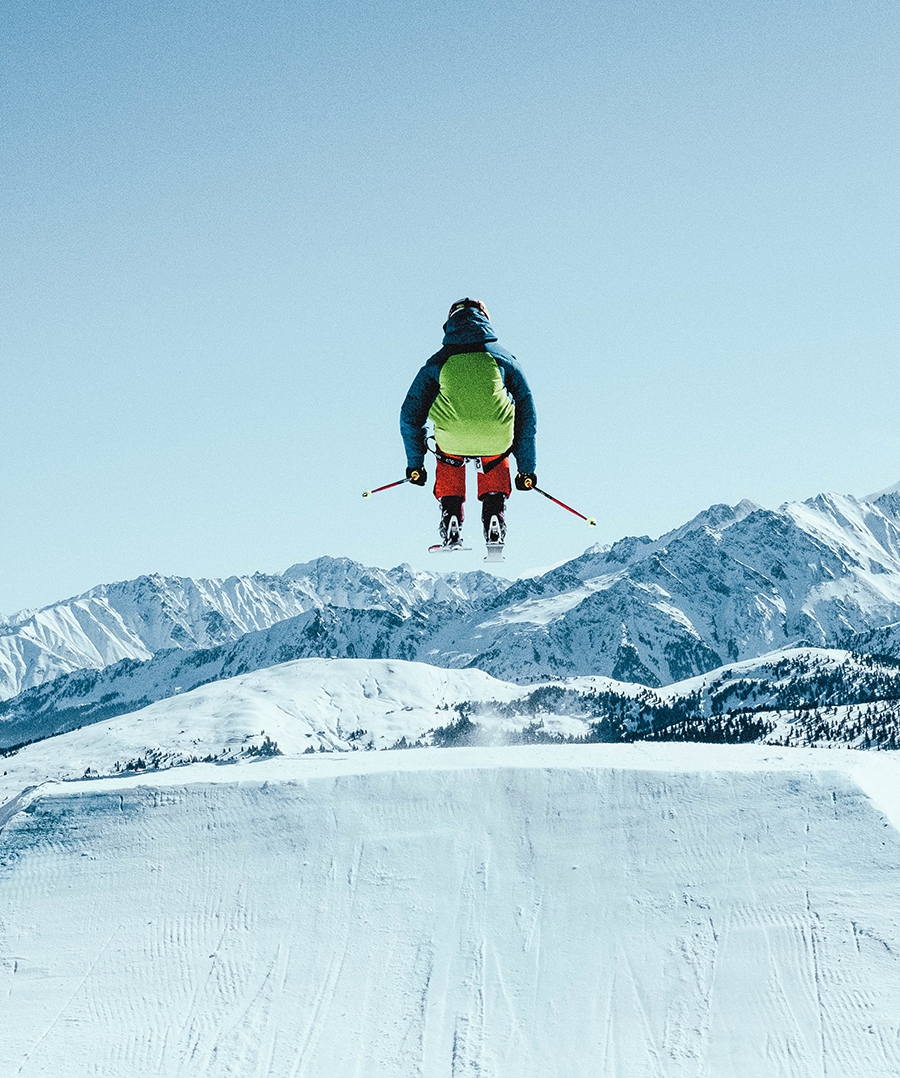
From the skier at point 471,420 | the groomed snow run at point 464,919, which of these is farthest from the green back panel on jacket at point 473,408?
the groomed snow run at point 464,919

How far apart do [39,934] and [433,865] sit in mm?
19116

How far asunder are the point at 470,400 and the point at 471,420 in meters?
0.38

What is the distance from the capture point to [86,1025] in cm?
4075

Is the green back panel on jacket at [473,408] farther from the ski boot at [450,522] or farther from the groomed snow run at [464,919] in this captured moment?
the groomed snow run at [464,919]

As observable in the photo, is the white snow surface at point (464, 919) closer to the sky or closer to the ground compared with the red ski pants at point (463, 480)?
closer to the ground

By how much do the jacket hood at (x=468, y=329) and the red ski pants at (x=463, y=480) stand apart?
221 cm

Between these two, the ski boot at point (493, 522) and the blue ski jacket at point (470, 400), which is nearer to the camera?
the blue ski jacket at point (470, 400)

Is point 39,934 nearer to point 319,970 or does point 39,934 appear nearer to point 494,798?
point 319,970

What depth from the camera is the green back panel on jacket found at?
15492mm

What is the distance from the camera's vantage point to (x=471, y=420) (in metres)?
15.8

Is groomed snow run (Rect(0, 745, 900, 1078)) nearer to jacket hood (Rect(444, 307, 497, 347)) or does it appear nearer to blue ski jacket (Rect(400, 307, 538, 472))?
blue ski jacket (Rect(400, 307, 538, 472))

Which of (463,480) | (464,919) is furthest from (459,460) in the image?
(464,919)

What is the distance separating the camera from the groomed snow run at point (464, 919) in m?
38.2

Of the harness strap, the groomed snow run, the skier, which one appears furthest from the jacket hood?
the groomed snow run
